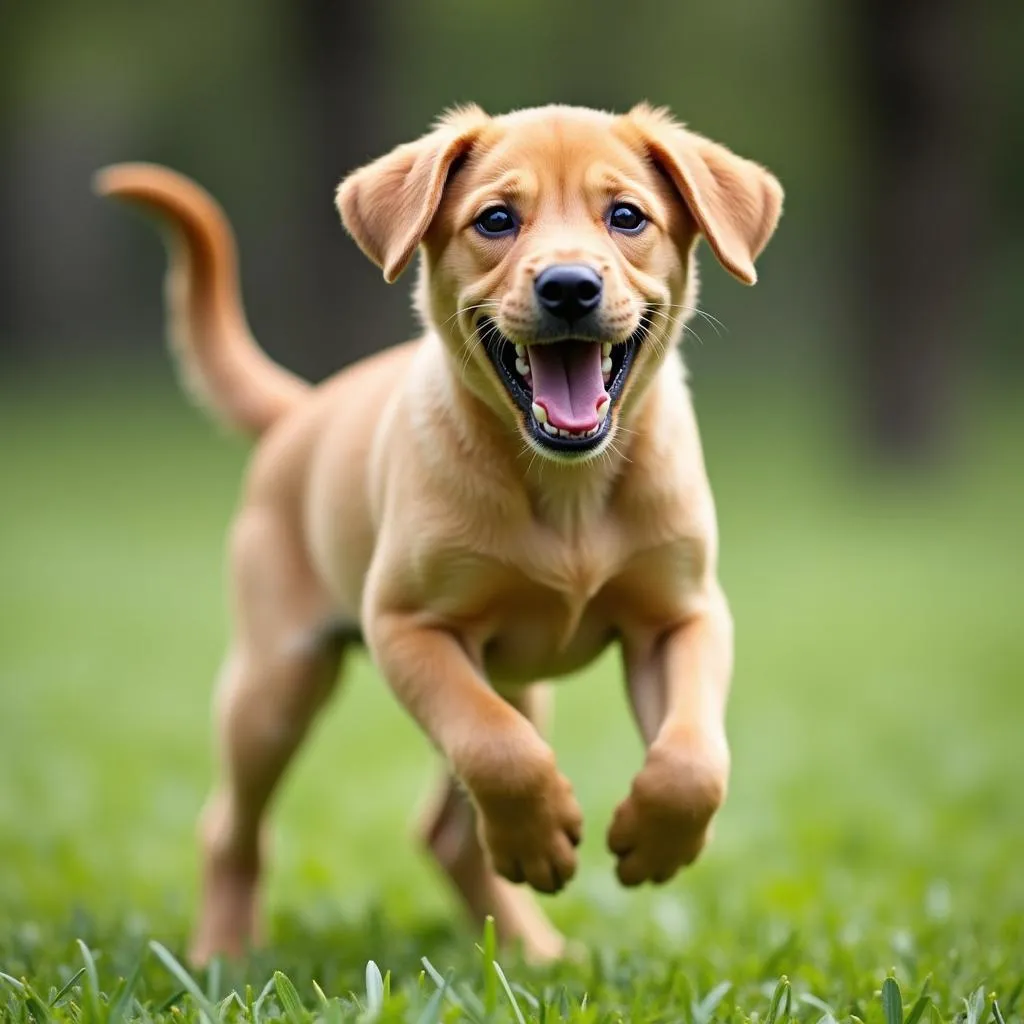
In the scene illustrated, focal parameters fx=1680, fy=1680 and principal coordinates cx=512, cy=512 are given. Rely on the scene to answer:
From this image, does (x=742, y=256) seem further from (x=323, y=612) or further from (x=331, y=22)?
(x=331, y=22)

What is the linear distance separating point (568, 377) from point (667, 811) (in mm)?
1025

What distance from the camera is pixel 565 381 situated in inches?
155

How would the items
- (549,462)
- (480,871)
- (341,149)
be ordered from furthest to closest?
(341,149) < (480,871) < (549,462)

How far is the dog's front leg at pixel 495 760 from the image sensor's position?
3713 millimetres

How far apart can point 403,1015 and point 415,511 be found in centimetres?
132

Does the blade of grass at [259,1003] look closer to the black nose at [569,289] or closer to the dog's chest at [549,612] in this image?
the dog's chest at [549,612]

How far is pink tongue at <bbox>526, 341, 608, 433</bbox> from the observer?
152 inches

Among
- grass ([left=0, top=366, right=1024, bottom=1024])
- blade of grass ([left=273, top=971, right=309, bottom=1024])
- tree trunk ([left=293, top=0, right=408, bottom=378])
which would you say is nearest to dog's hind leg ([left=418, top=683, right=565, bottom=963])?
grass ([left=0, top=366, right=1024, bottom=1024])

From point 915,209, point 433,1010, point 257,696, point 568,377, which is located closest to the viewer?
point 433,1010

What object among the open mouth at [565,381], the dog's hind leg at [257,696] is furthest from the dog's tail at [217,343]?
the open mouth at [565,381]

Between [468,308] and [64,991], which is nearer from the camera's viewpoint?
[64,991]

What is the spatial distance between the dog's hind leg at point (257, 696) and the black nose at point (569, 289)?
169 centimetres

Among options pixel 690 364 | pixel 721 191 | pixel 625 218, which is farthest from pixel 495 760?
pixel 690 364

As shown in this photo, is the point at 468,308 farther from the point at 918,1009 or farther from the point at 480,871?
the point at 480,871
